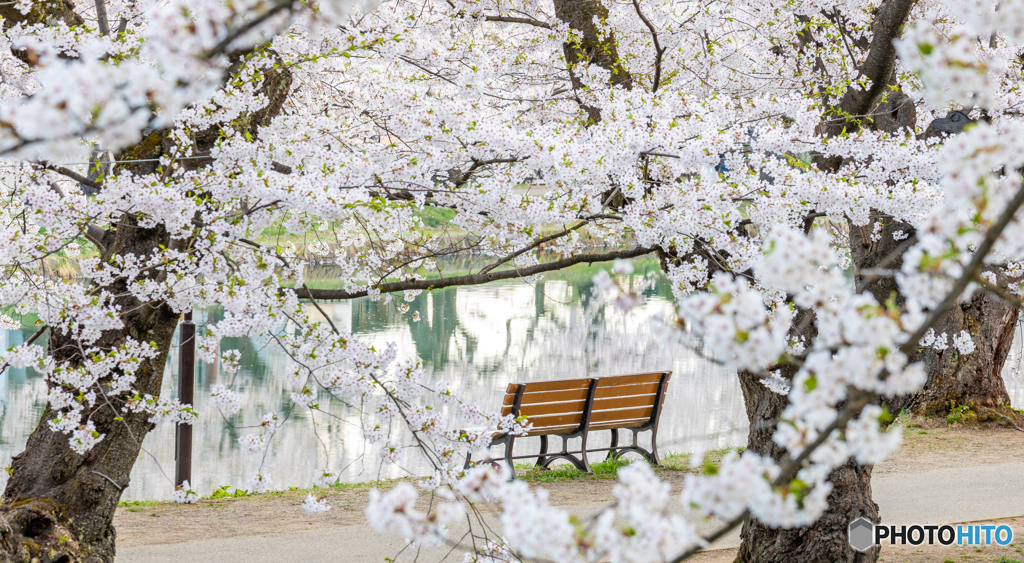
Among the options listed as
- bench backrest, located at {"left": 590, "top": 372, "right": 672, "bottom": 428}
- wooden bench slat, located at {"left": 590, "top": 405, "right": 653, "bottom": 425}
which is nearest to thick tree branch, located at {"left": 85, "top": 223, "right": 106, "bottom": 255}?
bench backrest, located at {"left": 590, "top": 372, "right": 672, "bottom": 428}

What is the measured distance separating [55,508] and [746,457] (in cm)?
339

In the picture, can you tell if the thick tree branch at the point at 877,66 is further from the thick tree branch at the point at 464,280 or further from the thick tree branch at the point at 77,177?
the thick tree branch at the point at 77,177

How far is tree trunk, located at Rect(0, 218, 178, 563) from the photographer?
3.46m

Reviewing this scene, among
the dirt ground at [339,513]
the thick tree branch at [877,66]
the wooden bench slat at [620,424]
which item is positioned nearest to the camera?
the thick tree branch at [877,66]

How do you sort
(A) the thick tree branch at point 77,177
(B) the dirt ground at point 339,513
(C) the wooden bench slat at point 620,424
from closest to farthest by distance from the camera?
(A) the thick tree branch at point 77,177, (B) the dirt ground at point 339,513, (C) the wooden bench slat at point 620,424

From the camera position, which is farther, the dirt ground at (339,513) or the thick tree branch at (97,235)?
the dirt ground at (339,513)

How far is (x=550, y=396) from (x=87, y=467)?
349 centimetres

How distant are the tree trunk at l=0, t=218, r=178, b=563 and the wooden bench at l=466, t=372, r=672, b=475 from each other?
9.57ft

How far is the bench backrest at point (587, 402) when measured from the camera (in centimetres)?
625

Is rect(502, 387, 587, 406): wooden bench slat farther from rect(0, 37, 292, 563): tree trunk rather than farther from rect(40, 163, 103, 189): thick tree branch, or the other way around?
rect(40, 163, 103, 189): thick tree branch

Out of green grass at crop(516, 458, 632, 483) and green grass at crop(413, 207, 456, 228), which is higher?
green grass at crop(413, 207, 456, 228)

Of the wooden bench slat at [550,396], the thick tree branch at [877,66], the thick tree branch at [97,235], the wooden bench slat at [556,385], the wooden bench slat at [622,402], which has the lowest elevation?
the wooden bench slat at [622,402]

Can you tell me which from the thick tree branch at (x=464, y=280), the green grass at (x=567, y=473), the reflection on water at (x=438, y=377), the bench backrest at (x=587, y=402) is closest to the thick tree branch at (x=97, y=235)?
the reflection on water at (x=438, y=377)

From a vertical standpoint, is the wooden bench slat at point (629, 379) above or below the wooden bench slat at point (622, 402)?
above
